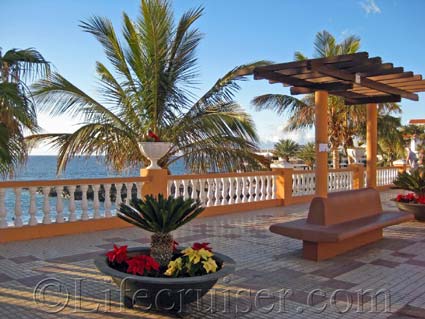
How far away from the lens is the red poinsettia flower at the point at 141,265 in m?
3.68

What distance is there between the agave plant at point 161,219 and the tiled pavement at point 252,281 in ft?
1.84

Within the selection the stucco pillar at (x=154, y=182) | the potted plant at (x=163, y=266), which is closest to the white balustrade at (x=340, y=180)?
the stucco pillar at (x=154, y=182)

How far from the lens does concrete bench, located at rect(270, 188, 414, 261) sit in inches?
225

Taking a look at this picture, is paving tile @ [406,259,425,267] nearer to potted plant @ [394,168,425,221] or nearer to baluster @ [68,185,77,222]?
potted plant @ [394,168,425,221]

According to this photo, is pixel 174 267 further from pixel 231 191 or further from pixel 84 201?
pixel 231 191

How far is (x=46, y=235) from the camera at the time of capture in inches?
290

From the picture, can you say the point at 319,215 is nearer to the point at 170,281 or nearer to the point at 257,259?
the point at 257,259

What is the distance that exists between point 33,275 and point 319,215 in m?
Result: 3.75

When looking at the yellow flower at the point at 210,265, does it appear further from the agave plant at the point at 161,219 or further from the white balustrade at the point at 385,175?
the white balustrade at the point at 385,175

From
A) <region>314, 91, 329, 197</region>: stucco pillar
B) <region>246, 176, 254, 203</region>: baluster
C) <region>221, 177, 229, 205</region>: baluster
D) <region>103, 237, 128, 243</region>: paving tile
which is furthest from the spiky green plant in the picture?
<region>103, 237, 128, 243</region>: paving tile

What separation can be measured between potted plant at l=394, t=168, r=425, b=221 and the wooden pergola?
1.52m

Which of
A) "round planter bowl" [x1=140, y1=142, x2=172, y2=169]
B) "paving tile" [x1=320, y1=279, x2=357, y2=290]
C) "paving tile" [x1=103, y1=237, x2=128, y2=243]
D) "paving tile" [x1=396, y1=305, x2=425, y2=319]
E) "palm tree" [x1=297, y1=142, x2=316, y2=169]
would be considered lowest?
"paving tile" [x1=396, y1=305, x2=425, y2=319]

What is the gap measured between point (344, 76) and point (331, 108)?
1071 cm

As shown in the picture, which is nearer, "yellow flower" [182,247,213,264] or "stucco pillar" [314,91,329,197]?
"yellow flower" [182,247,213,264]
